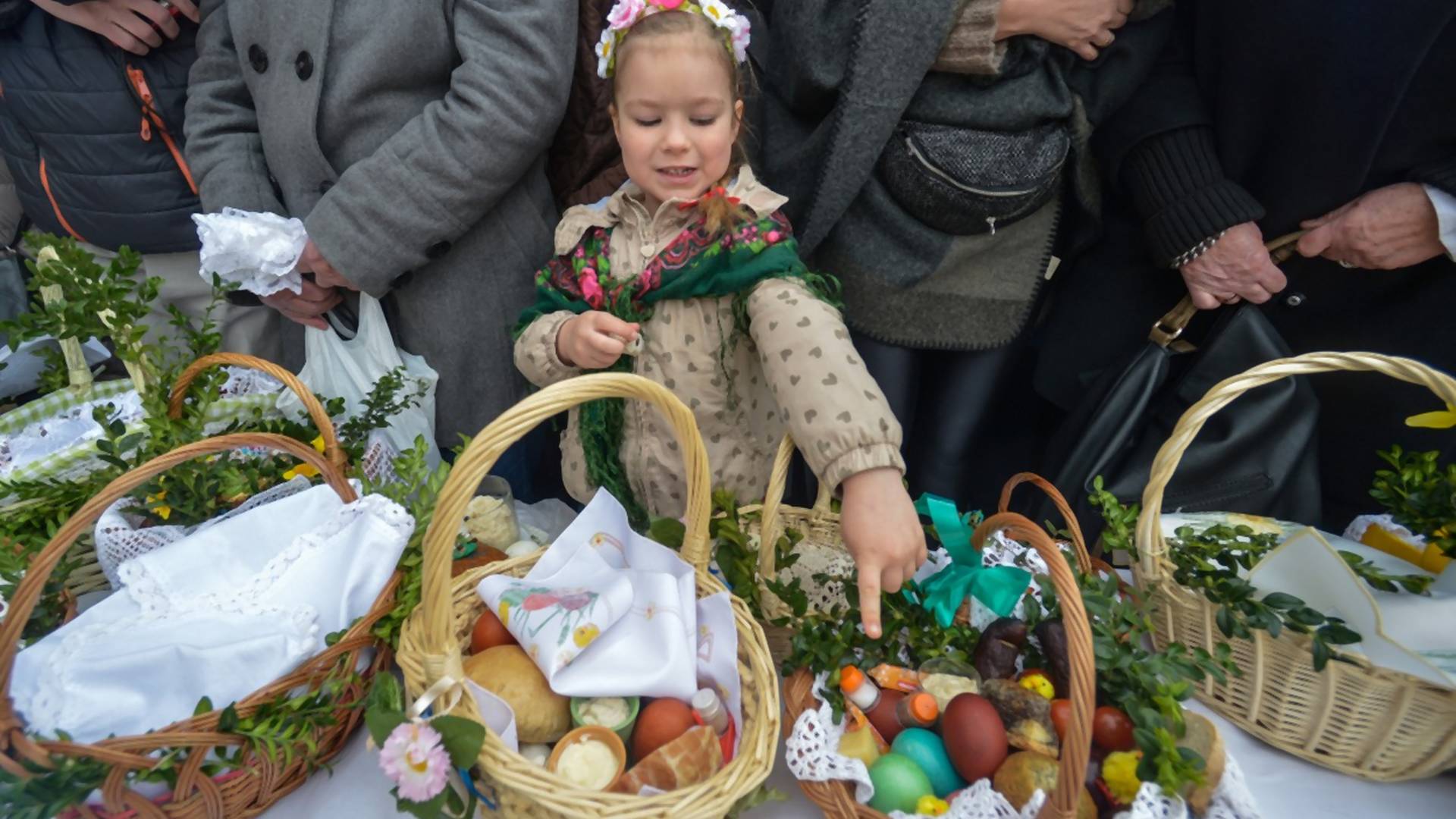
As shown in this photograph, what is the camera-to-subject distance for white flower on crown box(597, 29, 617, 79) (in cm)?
100

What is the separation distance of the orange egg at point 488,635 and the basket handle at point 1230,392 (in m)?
0.76

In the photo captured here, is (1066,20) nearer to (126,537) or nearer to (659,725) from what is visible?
(659,725)

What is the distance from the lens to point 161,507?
955mm

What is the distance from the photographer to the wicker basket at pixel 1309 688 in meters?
0.75

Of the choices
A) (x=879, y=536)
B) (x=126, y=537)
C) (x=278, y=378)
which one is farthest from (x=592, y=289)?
(x=126, y=537)

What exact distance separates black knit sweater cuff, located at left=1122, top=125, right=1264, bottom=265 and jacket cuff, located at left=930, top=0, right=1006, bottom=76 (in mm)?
286

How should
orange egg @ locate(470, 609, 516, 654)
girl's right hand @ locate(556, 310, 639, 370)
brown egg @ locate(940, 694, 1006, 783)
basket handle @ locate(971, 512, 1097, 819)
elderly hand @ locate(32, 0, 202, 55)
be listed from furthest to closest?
elderly hand @ locate(32, 0, 202, 55) → girl's right hand @ locate(556, 310, 639, 370) → orange egg @ locate(470, 609, 516, 654) → brown egg @ locate(940, 694, 1006, 783) → basket handle @ locate(971, 512, 1097, 819)

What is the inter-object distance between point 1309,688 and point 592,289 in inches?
38.9

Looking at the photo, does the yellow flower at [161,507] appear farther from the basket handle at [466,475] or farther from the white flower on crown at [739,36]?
the white flower on crown at [739,36]

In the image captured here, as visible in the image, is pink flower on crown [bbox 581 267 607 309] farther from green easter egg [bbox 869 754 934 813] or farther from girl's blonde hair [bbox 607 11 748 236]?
green easter egg [bbox 869 754 934 813]

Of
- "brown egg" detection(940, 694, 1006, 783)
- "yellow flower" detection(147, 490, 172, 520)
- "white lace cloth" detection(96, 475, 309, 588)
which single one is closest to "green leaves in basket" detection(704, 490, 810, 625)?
"brown egg" detection(940, 694, 1006, 783)

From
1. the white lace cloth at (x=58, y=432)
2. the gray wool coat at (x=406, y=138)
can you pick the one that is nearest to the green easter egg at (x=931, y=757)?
the gray wool coat at (x=406, y=138)

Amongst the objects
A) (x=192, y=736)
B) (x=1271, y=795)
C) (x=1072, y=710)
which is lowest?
(x=1271, y=795)

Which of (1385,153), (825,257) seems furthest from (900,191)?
(1385,153)
